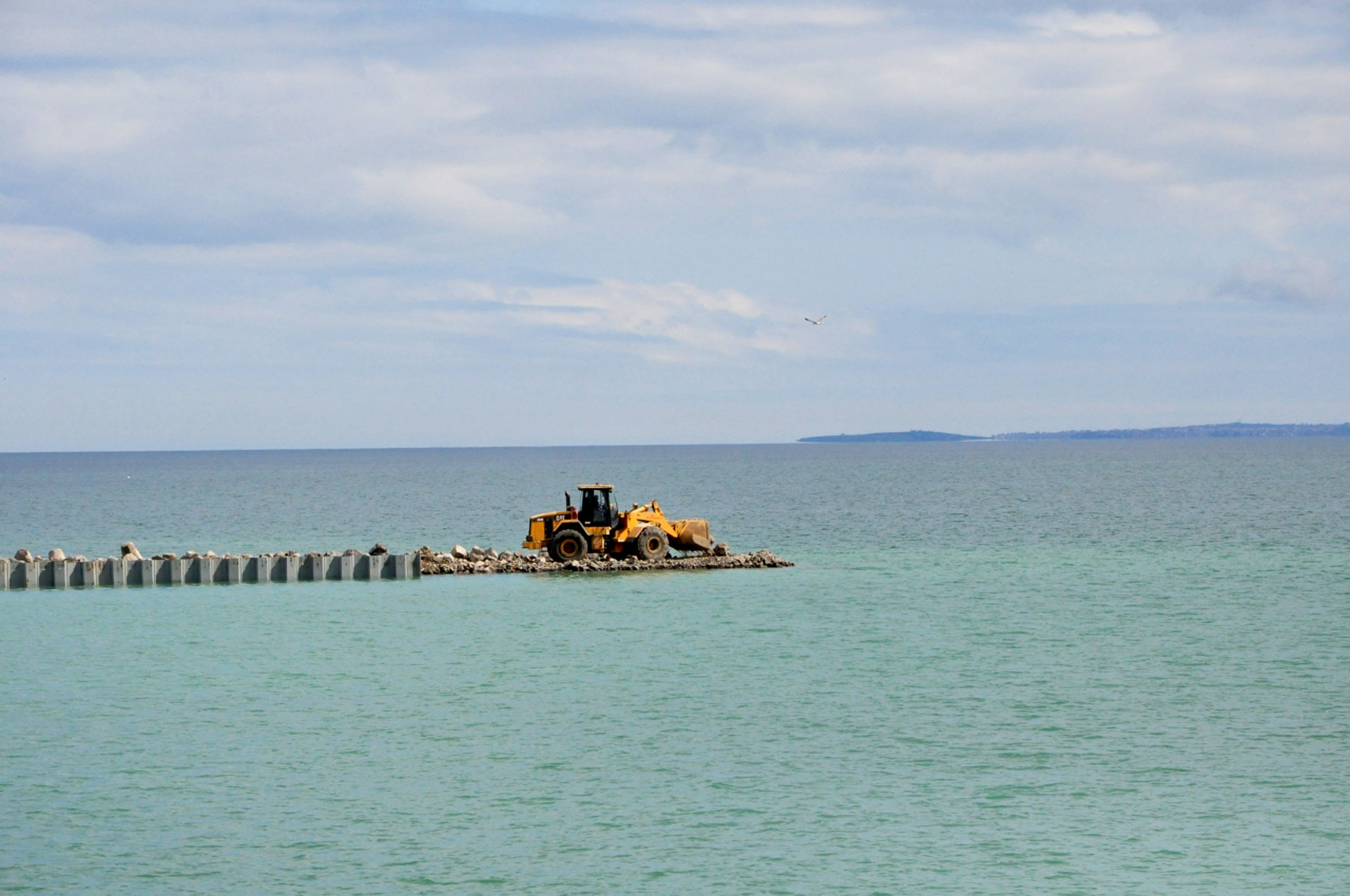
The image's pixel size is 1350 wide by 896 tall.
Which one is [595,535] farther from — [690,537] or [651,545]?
[690,537]

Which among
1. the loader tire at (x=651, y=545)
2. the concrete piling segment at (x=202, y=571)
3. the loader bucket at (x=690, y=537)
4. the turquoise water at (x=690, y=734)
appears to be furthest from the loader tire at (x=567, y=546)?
the concrete piling segment at (x=202, y=571)

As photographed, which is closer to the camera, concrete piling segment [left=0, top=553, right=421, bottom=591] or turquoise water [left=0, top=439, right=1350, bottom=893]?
turquoise water [left=0, top=439, right=1350, bottom=893]

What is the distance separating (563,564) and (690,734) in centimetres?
2816

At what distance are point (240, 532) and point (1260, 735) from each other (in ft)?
236

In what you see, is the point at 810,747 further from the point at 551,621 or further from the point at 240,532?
the point at 240,532

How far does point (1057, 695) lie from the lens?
31.6 metres

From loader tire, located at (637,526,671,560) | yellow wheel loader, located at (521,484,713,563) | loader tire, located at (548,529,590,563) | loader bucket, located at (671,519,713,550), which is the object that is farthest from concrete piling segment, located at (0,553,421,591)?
loader bucket, located at (671,519,713,550)

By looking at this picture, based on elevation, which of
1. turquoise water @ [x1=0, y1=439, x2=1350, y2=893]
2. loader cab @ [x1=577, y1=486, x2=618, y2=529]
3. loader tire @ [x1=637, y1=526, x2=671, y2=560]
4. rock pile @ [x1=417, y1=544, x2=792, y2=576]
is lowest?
turquoise water @ [x1=0, y1=439, x2=1350, y2=893]

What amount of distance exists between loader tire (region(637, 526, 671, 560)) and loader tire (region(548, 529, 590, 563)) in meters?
2.11

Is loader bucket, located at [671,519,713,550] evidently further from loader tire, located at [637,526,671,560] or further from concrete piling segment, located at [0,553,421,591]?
concrete piling segment, located at [0,553,421,591]

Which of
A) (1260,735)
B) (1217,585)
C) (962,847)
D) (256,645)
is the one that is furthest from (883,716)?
(1217,585)

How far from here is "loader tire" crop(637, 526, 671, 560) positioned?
55781mm

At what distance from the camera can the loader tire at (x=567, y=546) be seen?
55.4 metres

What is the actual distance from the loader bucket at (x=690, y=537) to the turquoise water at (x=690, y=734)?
330 cm
